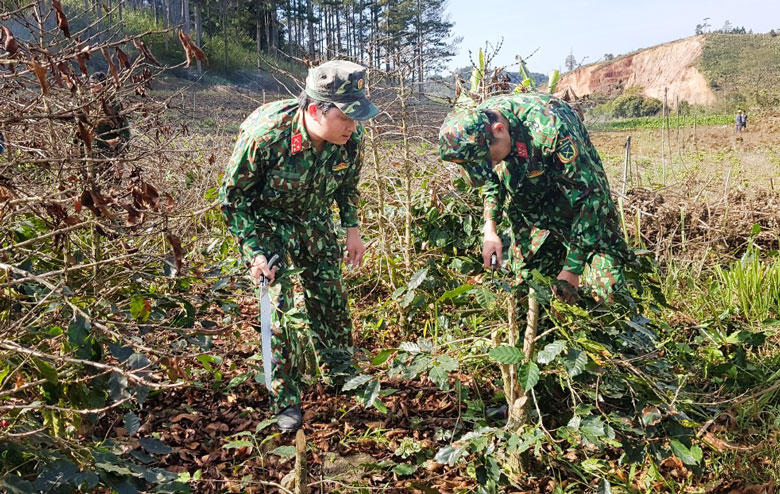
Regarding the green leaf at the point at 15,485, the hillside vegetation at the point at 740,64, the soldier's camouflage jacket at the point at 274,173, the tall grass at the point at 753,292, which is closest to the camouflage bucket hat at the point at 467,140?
the soldier's camouflage jacket at the point at 274,173

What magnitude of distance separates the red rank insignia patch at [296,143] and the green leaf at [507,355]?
3.72ft

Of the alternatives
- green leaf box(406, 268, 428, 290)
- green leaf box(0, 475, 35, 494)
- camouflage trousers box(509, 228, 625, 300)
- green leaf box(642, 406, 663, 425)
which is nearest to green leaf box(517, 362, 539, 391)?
green leaf box(642, 406, 663, 425)

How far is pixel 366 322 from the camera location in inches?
144

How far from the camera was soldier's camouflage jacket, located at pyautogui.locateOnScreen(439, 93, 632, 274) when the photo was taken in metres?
2.16

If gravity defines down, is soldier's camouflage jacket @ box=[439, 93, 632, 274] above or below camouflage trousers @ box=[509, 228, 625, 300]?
above

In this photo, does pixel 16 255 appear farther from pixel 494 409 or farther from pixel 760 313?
pixel 760 313

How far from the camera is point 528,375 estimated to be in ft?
6.04

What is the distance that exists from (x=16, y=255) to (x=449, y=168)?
2.36m

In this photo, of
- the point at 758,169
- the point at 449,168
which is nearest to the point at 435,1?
the point at 758,169

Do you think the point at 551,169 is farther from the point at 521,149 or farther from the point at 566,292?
the point at 566,292

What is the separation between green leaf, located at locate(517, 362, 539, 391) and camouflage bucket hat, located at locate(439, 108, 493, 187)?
776mm

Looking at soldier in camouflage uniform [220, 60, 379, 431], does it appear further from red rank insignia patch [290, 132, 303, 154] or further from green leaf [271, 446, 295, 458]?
green leaf [271, 446, 295, 458]

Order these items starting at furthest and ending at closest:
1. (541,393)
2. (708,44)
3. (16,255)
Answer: (708,44) < (541,393) < (16,255)

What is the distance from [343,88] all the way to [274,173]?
0.47 meters
